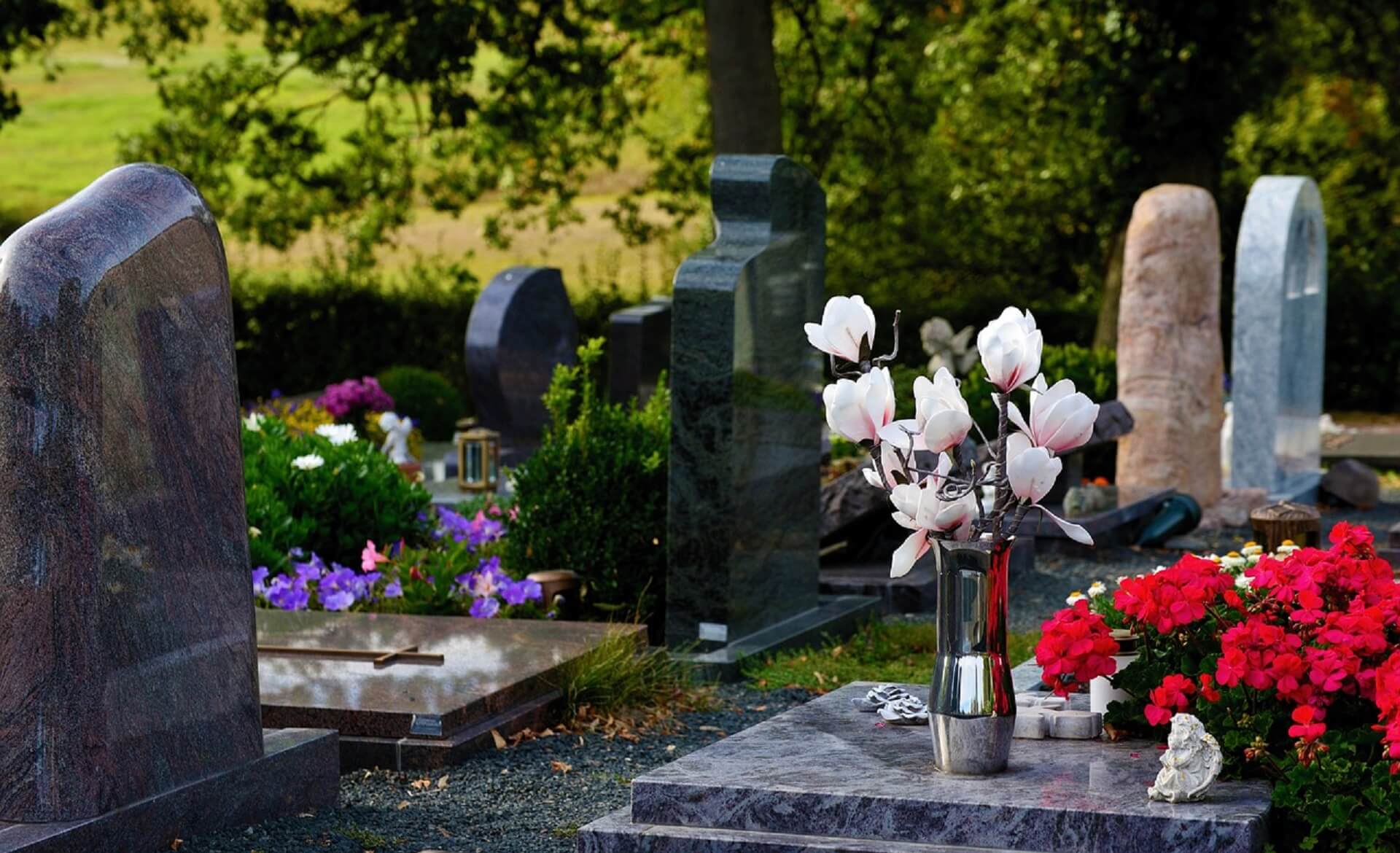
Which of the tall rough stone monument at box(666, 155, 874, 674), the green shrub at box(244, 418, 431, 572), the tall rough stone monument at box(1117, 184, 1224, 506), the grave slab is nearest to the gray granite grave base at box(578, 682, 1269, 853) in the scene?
the grave slab

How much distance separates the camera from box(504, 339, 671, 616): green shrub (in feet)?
23.8

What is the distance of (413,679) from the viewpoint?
18.8 feet

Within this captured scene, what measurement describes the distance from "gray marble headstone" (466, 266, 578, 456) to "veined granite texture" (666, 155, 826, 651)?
5.42 metres

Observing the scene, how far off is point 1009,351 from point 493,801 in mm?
2346

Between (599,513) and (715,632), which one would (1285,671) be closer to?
(715,632)

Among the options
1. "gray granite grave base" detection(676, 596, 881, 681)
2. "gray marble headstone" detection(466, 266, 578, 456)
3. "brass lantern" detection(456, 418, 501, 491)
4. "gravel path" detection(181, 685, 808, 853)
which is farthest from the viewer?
"gray marble headstone" detection(466, 266, 578, 456)

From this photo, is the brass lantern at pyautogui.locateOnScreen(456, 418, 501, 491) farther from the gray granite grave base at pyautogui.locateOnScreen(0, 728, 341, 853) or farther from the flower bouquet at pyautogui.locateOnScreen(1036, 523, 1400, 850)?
the flower bouquet at pyautogui.locateOnScreen(1036, 523, 1400, 850)

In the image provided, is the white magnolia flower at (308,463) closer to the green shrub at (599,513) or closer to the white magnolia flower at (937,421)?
the green shrub at (599,513)

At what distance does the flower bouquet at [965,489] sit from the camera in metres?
3.37

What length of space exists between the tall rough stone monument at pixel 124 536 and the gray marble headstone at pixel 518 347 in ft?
26.7

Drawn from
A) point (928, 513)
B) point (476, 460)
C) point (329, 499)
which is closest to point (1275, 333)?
point (476, 460)

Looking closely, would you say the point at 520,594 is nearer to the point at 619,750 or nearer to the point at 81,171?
the point at 619,750

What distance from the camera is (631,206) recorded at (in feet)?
66.7

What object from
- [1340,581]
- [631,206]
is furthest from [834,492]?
[631,206]
